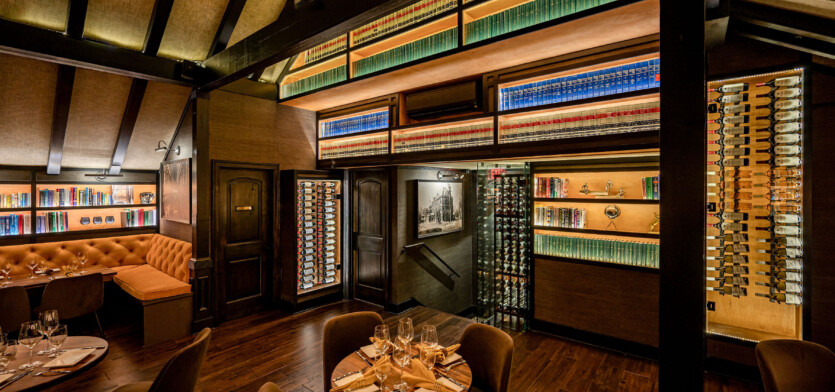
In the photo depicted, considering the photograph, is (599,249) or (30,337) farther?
(599,249)

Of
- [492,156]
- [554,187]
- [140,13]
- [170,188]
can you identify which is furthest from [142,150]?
[554,187]

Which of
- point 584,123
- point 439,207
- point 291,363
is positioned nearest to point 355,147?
point 439,207

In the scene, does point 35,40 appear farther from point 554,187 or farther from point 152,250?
point 554,187

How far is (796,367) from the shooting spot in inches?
78.8

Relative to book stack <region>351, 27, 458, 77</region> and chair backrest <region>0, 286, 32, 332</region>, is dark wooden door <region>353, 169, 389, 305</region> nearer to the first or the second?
book stack <region>351, 27, 458, 77</region>

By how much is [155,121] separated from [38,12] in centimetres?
173

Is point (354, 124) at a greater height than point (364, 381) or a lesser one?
greater

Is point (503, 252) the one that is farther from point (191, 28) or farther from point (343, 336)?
point (191, 28)

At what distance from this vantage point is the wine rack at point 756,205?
10.3 ft

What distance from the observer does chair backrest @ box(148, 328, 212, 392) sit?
6.89ft

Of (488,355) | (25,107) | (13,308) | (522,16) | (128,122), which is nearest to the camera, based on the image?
(488,355)

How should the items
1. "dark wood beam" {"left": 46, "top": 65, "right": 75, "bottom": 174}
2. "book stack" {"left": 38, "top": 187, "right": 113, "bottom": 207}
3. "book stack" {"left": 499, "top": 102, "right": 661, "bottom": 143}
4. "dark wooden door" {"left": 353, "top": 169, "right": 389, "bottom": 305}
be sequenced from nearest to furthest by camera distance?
"book stack" {"left": 499, "top": 102, "right": 661, "bottom": 143} → "dark wood beam" {"left": 46, "top": 65, "right": 75, "bottom": 174} → "book stack" {"left": 38, "top": 187, "right": 113, "bottom": 207} → "dark wooden door" {"left": 353, "top": 169, "right": 389, "bottom": 305}

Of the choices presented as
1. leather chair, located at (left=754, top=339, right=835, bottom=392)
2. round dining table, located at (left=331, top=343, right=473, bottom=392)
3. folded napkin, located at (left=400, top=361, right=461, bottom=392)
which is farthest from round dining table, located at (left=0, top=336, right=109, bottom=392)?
leather chair, located at (left=754, top=339, right=835, bottom=392)

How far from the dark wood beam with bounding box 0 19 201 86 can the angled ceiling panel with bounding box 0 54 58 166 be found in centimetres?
74
